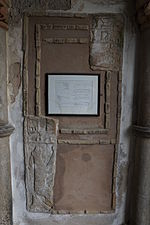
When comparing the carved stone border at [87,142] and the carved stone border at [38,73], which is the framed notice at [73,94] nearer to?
the carved stone border at [38,73]

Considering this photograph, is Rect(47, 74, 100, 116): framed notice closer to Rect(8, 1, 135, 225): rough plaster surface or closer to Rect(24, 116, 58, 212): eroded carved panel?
Rect(24, 116, 58, 212): eroded carved panel

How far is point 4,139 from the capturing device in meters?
1.67

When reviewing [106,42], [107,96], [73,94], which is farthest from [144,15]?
[73,94]

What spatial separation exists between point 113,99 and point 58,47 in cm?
66

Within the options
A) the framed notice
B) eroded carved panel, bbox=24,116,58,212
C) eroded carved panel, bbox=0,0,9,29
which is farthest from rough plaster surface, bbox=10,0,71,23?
eroded carved panel, bbox=24,116,58,212

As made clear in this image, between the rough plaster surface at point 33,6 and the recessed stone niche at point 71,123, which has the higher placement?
the rough plaster surface at point 33,6

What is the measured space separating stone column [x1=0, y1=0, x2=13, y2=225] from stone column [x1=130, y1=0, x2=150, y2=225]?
43.7 inches

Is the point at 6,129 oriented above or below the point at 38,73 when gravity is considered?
below

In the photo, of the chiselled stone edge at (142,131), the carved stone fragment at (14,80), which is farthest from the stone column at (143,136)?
the carved stone fragment at (14,80)

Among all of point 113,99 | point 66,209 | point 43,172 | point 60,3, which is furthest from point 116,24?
point 66,209

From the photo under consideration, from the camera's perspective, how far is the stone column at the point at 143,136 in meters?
1.64

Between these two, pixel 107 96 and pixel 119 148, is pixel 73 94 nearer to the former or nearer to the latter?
pixel 107 96

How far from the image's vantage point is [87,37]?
1.71 meters

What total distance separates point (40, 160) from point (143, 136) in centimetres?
93
